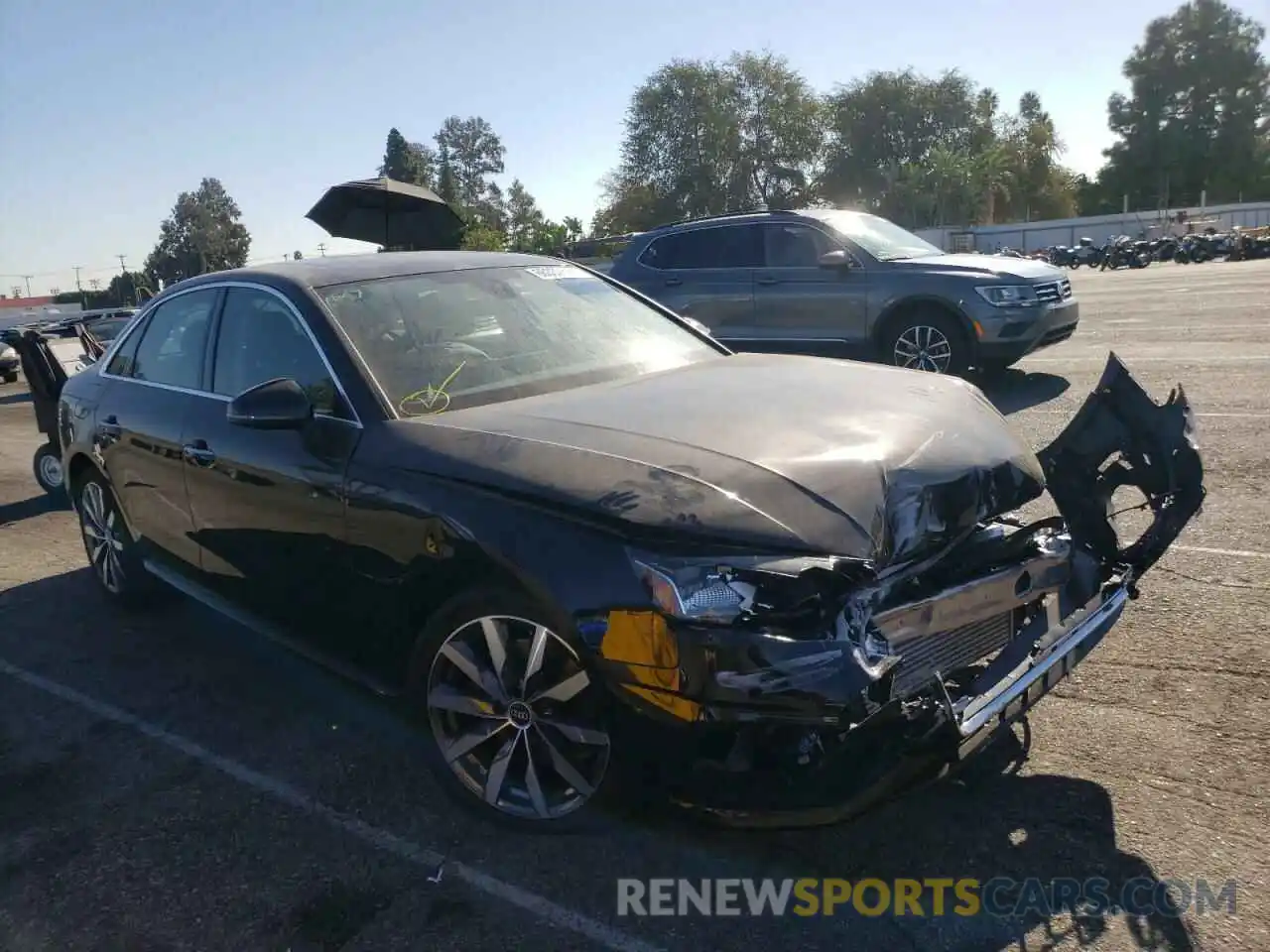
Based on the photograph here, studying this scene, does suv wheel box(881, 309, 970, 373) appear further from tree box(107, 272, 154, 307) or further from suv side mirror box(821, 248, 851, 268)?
tree box(107, 272, 154, 307)

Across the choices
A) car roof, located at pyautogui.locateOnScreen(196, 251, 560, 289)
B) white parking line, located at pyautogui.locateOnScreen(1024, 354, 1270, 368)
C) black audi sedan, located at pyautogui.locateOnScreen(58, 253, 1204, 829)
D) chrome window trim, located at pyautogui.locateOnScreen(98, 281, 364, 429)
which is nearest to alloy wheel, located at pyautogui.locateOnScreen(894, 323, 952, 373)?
white parking line, located at pyautogui.locateOnScreen(1024, 354, 1270, 368)

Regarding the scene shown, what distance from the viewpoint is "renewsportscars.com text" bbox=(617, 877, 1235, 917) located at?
2.58 meters

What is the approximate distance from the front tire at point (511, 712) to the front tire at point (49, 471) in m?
7.08

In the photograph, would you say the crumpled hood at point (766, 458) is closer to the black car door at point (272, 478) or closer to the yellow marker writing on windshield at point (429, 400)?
the yellow marker writing on windshield at point (429, 400)

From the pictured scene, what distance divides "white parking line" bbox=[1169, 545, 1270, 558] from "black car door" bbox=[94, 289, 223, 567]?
4.49 meters

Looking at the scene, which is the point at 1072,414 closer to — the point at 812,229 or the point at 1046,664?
the point at 812,229

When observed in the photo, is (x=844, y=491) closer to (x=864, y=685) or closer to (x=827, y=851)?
(x=864, y=685)

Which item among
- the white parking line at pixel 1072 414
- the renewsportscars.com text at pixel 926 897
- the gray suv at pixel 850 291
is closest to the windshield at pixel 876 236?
the gray suv at pixel 850 291

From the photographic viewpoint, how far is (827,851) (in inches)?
113

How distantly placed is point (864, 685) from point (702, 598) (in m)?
0.42

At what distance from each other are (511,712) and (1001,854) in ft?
4.60

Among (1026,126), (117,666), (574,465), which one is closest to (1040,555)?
(574,465)

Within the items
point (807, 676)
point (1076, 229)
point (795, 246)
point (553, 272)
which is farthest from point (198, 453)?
point (1076, 229)

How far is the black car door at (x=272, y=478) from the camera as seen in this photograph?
11.3 feet
